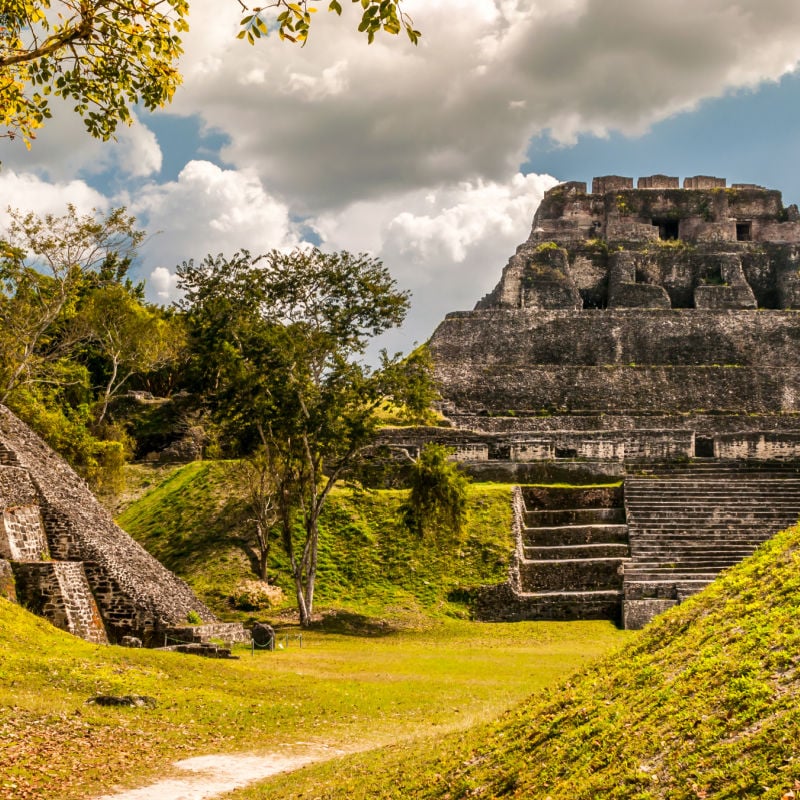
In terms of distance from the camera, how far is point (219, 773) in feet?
24.5

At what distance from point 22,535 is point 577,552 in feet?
32.6

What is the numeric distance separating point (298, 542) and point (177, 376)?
542 inches

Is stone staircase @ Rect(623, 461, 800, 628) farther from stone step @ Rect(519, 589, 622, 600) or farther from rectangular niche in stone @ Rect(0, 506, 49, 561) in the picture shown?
rectangular niche in stone @ Rect(0, 506, 49, 561)

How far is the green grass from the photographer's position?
742 centimetres

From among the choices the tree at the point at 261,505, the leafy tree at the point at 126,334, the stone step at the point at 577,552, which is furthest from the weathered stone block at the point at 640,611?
the leafy tree at the point at 126,334

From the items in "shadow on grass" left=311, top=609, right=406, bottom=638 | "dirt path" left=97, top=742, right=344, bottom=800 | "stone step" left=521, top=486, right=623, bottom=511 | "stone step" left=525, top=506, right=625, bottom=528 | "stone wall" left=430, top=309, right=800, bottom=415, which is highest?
"stone wall" left=430, top=309, right=800, bottom=415

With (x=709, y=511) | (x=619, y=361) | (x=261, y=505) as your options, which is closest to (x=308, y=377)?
(x=261, y=505)

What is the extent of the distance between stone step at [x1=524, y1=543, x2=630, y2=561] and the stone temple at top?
1.1 inches

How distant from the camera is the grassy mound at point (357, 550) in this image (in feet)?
58.3

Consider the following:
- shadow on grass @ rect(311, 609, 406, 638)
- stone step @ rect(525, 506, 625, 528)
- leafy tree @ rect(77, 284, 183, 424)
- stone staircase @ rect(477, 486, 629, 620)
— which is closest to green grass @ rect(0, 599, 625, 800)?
shadow on grass @ rect(311, 609, 406, 638)

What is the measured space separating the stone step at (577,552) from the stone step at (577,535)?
33 centimetres

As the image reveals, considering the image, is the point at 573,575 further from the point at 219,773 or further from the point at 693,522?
the point at 219,773

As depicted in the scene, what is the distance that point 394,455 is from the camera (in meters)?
23.1

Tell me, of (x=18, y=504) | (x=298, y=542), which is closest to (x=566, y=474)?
(x=298, y=542)
